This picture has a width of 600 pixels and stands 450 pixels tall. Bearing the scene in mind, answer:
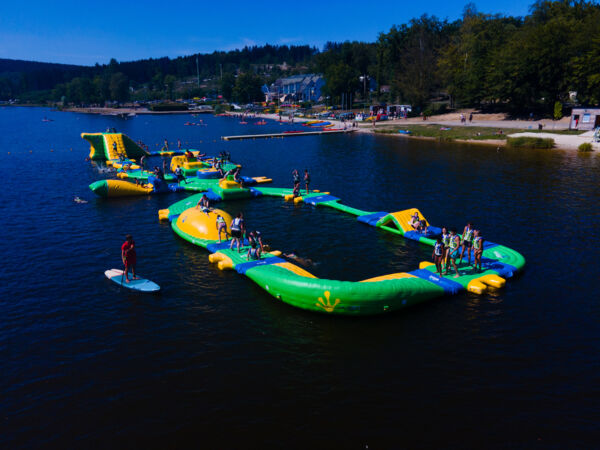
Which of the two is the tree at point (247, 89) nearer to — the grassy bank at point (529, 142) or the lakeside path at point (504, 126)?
the lakeside path at point (504, 126)

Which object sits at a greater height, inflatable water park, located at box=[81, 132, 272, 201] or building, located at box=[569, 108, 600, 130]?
building, located at box=[569, 108, 600, 130]

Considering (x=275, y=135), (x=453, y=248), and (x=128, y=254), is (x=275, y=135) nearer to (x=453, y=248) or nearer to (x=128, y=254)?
(x=128, y=254)

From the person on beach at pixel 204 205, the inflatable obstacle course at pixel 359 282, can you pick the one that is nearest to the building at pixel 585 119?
the inflatable obstacle course at pixel 359 282

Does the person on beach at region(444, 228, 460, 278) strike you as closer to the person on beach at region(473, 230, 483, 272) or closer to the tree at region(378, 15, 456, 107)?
the person on beach at region(473, 230, 483, 272)

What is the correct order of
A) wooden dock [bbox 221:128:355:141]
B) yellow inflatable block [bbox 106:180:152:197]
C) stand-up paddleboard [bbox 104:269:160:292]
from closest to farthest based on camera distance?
stand-up paddleboard [bbox 104:269:160:292]
yellow inflatable block [bbox 106:180:152:197]
wooden dock [bbox 221:128:355:141]

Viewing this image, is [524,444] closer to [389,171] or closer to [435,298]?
[435,298]

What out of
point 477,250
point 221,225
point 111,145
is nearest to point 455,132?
point 111,145

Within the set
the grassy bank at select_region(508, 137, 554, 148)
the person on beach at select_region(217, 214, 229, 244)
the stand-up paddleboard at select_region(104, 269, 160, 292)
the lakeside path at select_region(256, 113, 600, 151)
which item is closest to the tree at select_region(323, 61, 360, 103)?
the lakeside path at select_region(256, 113, 600, 151)
